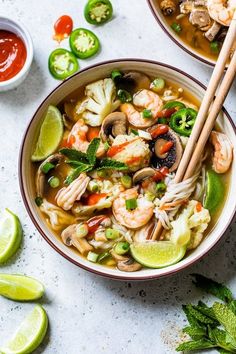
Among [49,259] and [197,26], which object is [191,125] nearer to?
[197,26]

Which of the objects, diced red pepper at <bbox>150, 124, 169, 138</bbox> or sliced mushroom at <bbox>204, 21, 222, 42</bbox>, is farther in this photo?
sliced mushroom at <bbox>204, 21, 222, 42</bbox>

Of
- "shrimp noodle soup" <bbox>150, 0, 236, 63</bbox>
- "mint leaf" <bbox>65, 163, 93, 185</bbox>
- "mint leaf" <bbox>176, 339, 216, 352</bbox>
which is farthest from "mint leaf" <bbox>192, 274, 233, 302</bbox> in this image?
"shrimp noodle soup" <bbox>150, 0, 236, 63</bbox>

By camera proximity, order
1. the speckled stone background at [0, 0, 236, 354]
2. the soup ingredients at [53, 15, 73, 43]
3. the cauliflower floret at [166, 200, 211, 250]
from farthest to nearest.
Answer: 1. the soup ingredients at [53, 15, 73, 43]
2. the speckled stone background at [0, 0, 236, 354]
3. the cauliflower floret at [166, 200, 211, 250]

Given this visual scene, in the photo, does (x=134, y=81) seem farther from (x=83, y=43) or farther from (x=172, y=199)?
(x=172, y=199)

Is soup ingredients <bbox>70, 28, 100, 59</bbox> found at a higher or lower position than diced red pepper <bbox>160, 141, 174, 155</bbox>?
higher

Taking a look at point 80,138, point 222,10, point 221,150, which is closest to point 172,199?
point 221,150

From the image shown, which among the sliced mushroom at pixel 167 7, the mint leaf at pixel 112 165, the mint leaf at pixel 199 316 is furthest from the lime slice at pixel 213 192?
the sliced mushroom at pixel 167 7

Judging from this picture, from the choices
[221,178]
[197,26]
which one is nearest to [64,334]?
[221,178]

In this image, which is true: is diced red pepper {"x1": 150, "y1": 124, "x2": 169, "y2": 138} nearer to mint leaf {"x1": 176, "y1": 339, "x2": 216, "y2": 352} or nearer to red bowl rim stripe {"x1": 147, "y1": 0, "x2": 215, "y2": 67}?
red bowl rim stripe {"x1": 147, "y1": 0, "x2": 215, "y2": 67}
